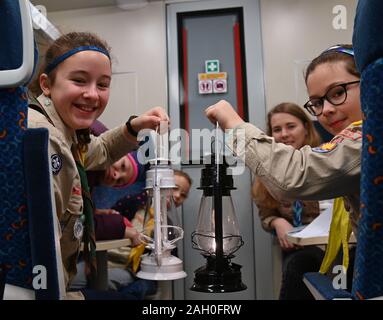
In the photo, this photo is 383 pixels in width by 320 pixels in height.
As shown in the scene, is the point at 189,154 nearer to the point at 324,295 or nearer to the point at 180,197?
the point at 180,197

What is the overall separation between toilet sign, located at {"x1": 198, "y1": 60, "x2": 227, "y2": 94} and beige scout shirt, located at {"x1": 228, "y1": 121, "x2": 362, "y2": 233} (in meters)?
0.24

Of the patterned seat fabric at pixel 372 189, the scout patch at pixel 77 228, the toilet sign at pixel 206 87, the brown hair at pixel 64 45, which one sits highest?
the brown hair at pixel 64 45

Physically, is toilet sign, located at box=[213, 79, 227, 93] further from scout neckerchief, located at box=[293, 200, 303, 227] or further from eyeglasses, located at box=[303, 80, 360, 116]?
scout neckerchief, located at box=[293, 200, 303, 227]

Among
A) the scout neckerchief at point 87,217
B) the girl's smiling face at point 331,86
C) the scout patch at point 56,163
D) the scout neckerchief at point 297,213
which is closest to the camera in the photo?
the scout patch at point 56,163

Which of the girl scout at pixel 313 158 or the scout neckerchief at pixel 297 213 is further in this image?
the scout neckerchief at pixel 297 213

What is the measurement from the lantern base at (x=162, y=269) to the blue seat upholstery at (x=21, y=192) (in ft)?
0.61

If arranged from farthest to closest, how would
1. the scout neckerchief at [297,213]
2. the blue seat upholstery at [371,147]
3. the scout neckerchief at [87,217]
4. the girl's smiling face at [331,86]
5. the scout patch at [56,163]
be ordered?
the scout neckerchief at [297,213] < the scout neckerchief at [87,217] < the girl's smiling face at [331,86] < the scout patch at [56,163] < the blue seat upholstery at [371,147]

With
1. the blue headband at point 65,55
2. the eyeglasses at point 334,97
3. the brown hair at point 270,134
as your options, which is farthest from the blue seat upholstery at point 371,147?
the blue headband at point 65,55

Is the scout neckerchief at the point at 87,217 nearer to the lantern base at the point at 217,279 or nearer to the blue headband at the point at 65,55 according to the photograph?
the blue headband at the point at 65,55

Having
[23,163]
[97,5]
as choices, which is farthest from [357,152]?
[97,5]

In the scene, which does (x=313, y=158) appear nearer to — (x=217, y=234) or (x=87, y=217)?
(x=217, y=234)

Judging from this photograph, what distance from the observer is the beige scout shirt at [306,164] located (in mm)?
532

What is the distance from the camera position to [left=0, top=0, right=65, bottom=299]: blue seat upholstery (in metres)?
0.39
